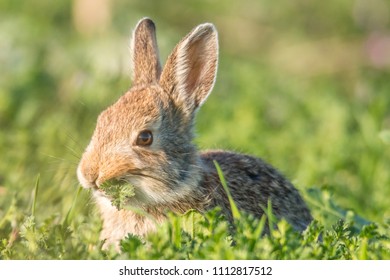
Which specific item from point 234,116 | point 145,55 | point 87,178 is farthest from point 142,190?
point 234,116

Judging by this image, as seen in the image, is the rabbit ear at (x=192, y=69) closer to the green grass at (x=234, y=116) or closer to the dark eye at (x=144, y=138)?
the dark eye at (x=144, y=138)

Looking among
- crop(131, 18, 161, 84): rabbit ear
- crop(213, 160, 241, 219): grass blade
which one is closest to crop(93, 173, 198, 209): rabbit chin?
crop(213, 160, 241, 219): grass blade

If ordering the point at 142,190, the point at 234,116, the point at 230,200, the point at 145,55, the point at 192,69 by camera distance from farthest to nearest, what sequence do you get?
the point at 234,116 < the point at 145,55 < the point at 192,69 < the point at 142,190 < the point at 230,200

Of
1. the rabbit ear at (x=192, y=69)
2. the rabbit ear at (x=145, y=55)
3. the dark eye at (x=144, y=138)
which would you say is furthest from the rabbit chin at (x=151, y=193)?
the rabbit ear at (x=145, y=55)

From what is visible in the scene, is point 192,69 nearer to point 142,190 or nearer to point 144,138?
point 144,138

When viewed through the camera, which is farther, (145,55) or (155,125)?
(145,55)

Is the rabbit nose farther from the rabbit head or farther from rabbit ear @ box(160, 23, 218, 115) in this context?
rabbit ear @ box(160, 23, 218, 115)
